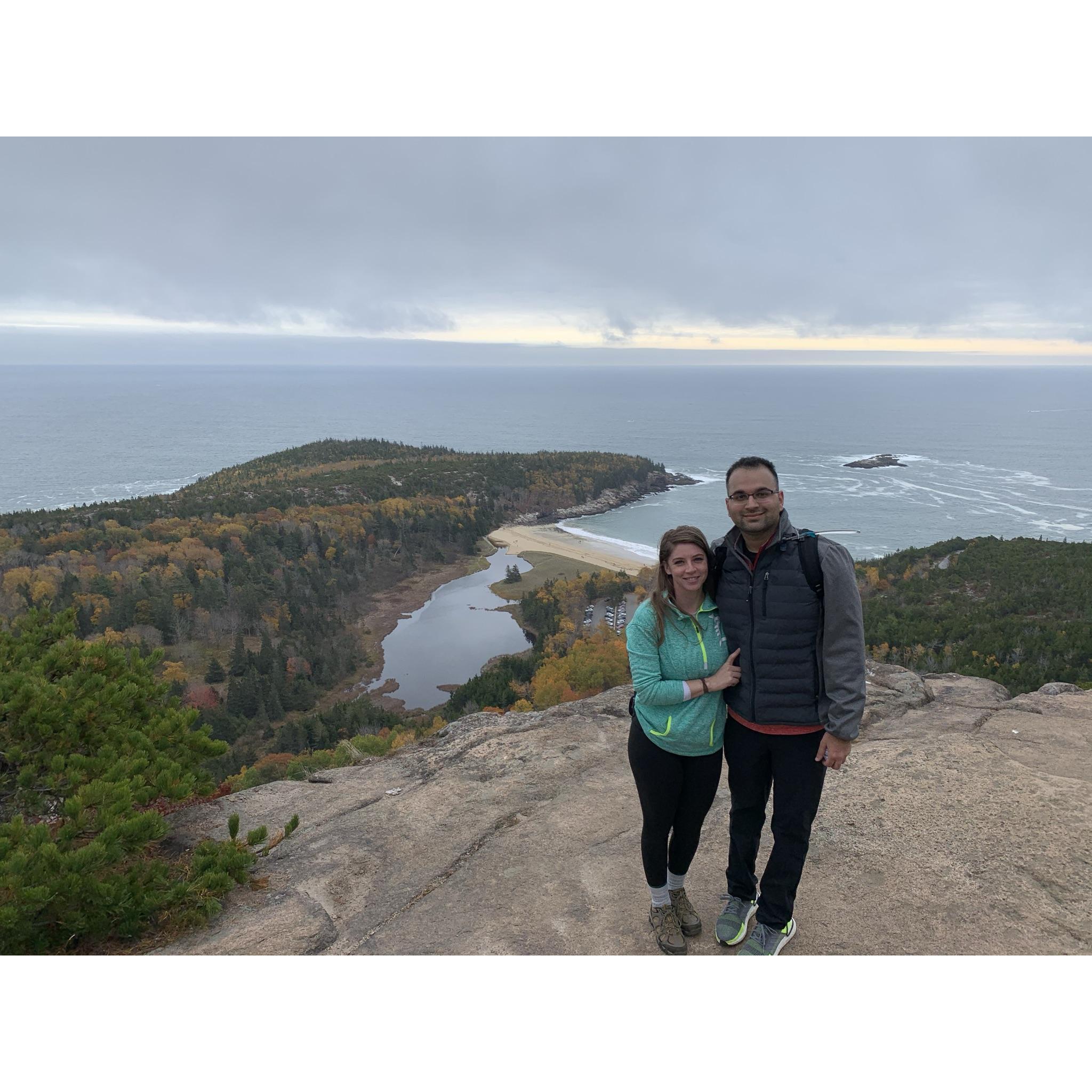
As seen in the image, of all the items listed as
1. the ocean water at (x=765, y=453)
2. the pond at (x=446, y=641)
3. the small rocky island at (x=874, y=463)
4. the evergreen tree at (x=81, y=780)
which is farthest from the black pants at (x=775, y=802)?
the small rocky island at (x=874, y=463)

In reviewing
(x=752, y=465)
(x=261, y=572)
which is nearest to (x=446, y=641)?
(x=261, y=572)

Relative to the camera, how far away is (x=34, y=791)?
17.6 ft

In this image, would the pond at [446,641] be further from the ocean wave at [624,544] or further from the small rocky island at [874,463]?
the small rocky island at [874,463]

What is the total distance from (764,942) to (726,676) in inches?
63.3

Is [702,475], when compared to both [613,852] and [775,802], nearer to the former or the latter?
[613,852]

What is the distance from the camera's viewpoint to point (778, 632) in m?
3.21

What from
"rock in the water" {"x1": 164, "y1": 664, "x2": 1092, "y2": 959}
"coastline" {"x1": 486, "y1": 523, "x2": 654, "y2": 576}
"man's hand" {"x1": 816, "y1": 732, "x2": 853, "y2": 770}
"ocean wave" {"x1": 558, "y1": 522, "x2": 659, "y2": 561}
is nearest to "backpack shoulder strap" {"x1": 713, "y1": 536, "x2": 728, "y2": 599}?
"man's hand" {"x1": 816, "y1": 732, "x2": 853, "y2": 770}

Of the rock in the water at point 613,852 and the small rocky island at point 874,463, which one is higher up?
the rock in the water at point 613,852

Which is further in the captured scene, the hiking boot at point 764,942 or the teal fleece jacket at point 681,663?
the hiking boot at point 764,942

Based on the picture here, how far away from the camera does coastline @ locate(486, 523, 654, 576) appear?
189 feet

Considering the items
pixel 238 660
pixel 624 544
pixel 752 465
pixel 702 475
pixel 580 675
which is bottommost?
pixel 238 660

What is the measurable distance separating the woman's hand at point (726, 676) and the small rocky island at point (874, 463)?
10003cm

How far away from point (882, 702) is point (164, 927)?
8.01 metres

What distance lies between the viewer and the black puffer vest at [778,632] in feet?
10.4
